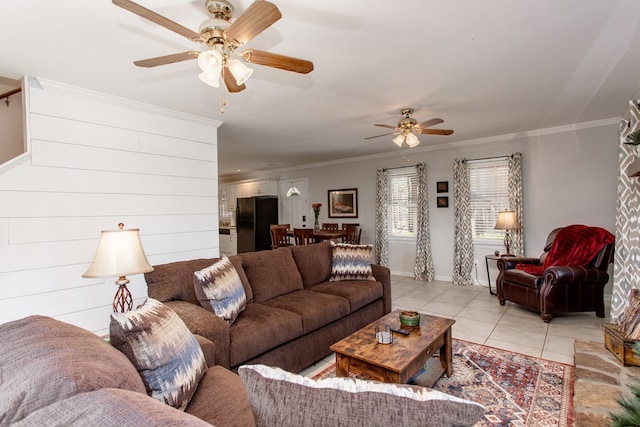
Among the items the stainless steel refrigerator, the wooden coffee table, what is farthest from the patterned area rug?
the stainless steel refrigerator

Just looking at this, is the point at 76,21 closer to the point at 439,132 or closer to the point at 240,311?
the point at 240,311

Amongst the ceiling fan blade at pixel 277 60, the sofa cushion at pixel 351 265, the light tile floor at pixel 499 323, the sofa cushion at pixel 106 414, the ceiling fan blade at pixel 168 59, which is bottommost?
the light tile floor at pixel 499 323

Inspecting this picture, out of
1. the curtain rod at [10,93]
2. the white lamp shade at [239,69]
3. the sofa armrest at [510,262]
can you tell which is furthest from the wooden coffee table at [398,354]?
the curtain rod at [10,93]

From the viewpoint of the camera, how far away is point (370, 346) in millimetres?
1956

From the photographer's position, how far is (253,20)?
1.43m

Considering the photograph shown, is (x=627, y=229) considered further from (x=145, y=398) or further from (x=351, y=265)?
(x=145, y=398)

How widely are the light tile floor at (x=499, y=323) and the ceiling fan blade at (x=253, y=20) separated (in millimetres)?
2334

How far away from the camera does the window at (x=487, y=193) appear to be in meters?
4.95

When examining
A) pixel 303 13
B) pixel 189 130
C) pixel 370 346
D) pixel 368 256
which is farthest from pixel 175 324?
pixel 189 130

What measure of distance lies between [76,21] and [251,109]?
1.74 meters

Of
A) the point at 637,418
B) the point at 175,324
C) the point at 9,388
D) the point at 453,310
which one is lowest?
the point at 453,310

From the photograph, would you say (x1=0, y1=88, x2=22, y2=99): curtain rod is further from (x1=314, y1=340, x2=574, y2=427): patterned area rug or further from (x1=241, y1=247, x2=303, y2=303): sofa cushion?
(x1=314, y1=340, x2=574, y2=427): patterned area rug

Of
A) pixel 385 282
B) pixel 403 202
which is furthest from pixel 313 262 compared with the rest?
pixel 403 202

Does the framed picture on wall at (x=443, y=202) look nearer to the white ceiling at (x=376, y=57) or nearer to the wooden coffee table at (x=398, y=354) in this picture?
the white ceiling at (x=376, y=57)
